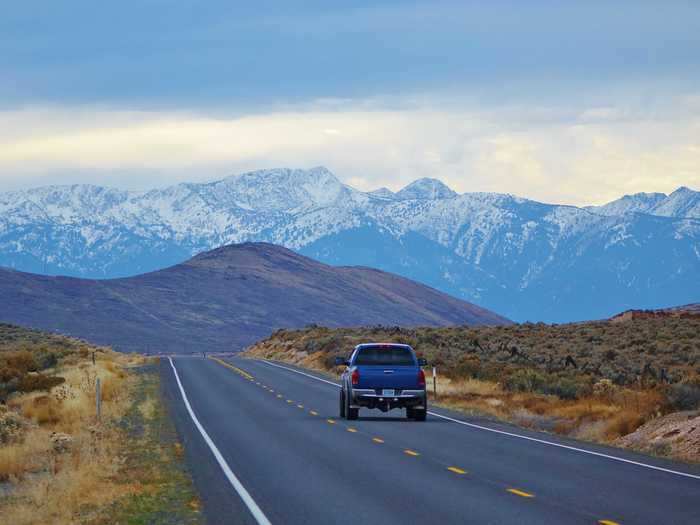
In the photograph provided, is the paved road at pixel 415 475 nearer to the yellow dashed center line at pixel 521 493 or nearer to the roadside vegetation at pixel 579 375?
the yellow dashed center line at pixel 521 493

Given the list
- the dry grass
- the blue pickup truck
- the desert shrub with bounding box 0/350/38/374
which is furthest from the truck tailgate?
the desert shrub with bounding box 0/350/38/374

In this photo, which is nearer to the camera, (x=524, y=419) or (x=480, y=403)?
(x=524, y=419)

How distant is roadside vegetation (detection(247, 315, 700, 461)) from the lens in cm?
2770

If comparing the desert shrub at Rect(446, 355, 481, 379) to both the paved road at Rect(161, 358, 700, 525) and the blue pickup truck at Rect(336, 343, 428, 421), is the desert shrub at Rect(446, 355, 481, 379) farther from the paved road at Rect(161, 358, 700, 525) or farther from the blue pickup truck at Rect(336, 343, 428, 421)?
the blue pickup truck at Rect(336, 343, 428, 421)

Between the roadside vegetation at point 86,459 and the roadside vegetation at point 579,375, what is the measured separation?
928cm

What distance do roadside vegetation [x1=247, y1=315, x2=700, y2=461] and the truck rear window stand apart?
129 inches

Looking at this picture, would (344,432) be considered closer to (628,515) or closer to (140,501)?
(140,501)

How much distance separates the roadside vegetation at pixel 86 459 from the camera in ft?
54.1

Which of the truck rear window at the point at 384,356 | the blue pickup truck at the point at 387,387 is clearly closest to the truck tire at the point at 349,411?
the blue pickup truck at the point at 387,387

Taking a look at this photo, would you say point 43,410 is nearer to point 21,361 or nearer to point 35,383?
point 35,383

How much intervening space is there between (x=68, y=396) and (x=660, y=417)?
17.6 m

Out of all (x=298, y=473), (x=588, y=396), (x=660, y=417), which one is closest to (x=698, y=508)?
(x=298, y=473)

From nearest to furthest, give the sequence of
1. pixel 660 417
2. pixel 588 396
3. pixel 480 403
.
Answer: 1. pixel 660 417
2. pixel 588 396
3. pixel 480 403

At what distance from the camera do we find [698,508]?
51.9 ft
